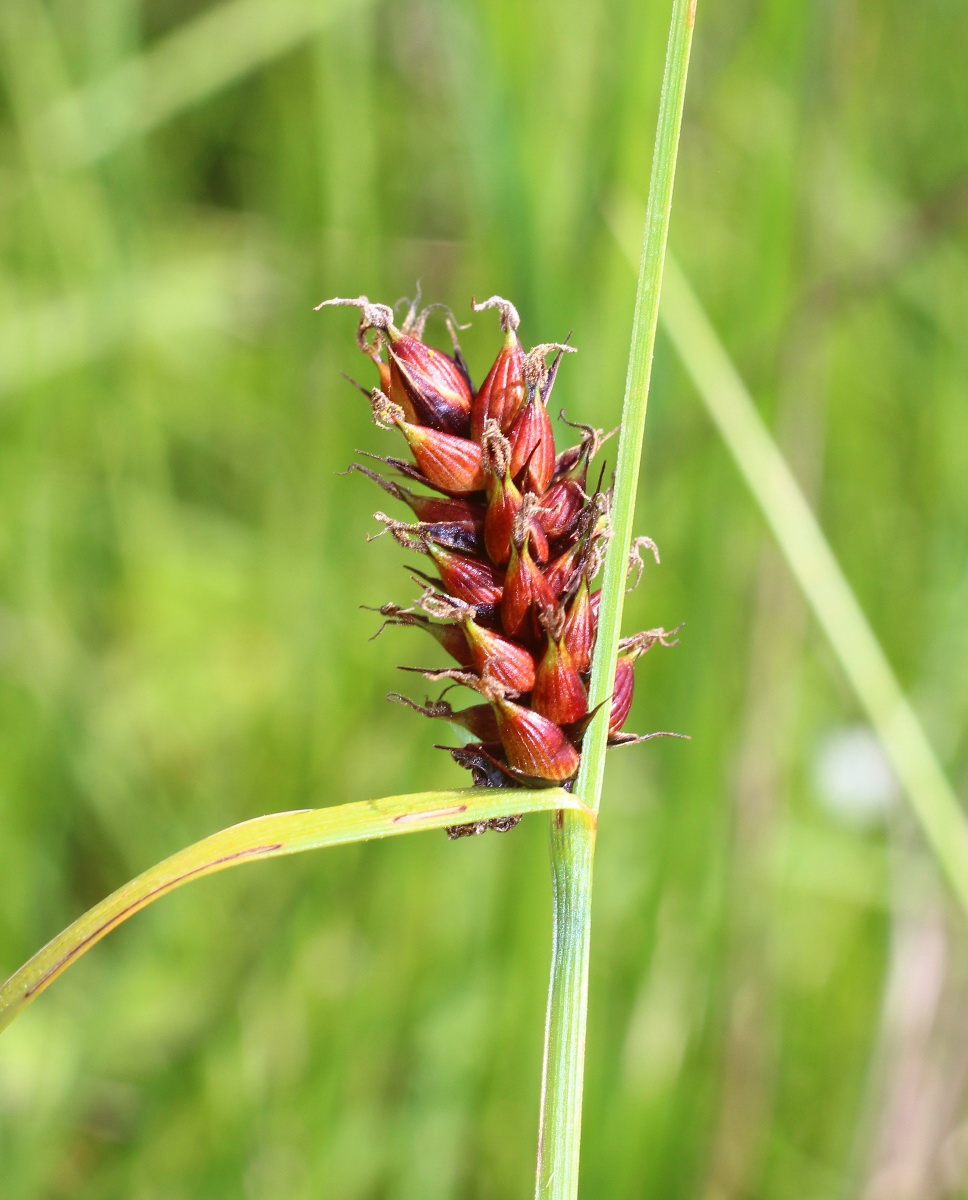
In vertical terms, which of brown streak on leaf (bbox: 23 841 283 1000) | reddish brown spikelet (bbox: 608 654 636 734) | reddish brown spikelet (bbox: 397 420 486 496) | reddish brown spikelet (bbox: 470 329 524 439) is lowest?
brown streak on leaf (bbox: 23 841 283 1000)

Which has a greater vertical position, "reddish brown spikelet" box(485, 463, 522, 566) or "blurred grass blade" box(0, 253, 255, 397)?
"blurred grass blade" box(0, 253, 255, 397)

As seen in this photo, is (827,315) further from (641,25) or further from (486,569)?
(486,569)

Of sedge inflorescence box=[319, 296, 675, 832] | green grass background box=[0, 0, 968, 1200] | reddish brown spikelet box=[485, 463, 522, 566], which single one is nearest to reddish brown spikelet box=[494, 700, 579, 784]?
sedge inflorescence box=[319, 296, 675, 832]

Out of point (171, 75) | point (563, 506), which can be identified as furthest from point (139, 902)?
point (171, 75)

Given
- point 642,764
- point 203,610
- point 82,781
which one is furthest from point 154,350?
point 642,764

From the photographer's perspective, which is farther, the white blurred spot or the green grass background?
the white blurred spot

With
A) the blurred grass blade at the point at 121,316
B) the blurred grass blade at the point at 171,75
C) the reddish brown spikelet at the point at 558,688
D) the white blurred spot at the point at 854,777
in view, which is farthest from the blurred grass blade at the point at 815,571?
the blurred grass blade at the point at 171,75

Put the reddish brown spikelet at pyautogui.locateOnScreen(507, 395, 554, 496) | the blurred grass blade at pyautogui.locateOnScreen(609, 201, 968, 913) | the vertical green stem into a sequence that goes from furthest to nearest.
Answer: the blurred grass blade at pyautogui.locateOnScreen(609, 201, 968, 913), the reddish brown spikelet at pyautogui.locateOnScreen(507, 395, 554, 496), the vertical green stem

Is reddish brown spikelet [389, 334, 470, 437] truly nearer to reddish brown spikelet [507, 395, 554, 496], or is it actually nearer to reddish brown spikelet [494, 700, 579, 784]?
reddish brown spikelet [507, 395, 554, 496]

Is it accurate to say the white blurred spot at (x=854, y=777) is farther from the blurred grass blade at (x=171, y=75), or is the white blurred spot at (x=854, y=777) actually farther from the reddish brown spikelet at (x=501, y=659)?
the blurred grass blade at (x=171, y=75)
